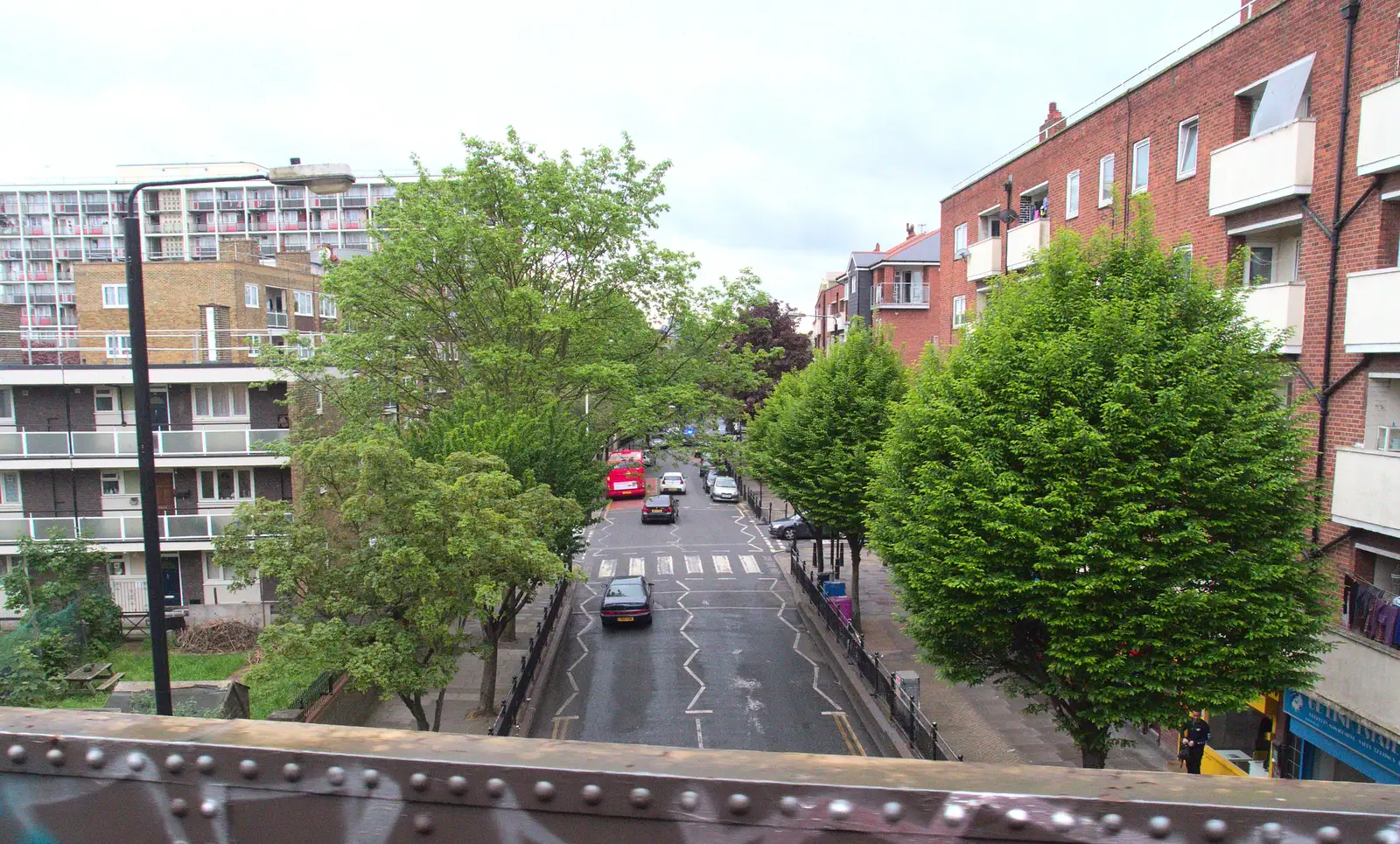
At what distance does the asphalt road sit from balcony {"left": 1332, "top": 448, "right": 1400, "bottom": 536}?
880 cm

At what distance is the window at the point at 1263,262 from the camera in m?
15.7

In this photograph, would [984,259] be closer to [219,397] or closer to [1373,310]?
[1373,310]

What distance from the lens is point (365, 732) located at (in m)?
2.42

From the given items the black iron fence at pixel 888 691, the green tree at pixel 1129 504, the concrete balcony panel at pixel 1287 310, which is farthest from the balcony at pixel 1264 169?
the black iron fence at pixel 888 691

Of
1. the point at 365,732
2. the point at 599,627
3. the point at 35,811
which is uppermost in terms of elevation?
the point at 365,732

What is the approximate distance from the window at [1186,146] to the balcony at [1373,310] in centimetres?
526

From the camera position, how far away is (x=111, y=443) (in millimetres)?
25250

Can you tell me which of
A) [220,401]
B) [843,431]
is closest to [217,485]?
[220,401]

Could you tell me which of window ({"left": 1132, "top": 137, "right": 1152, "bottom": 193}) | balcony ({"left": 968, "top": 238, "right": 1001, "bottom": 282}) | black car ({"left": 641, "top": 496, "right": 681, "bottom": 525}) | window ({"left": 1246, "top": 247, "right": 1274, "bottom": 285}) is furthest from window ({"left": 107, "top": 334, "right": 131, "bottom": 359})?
window ({"left": 1246, "top": 247, "right": 1274, "bottom": 285})

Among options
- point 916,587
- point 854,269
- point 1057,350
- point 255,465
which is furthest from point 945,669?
point 854,269

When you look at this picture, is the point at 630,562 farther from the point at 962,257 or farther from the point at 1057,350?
the point at 1057,350

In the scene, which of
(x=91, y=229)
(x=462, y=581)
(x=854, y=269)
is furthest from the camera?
(x=91, y=229)

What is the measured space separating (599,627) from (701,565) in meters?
8.08

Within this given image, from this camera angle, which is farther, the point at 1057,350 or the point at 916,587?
the point at 916,587
